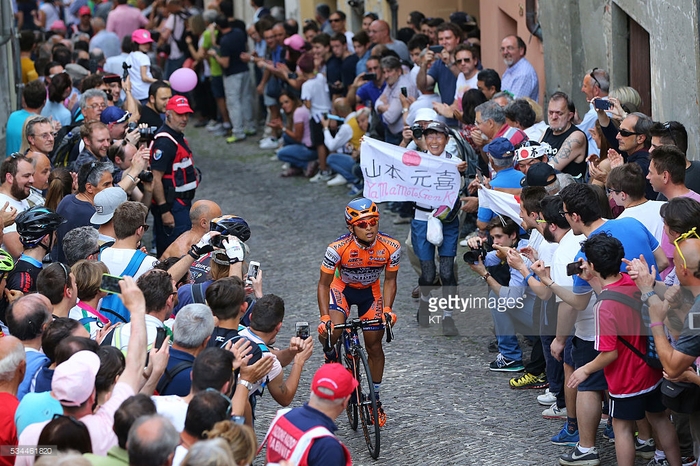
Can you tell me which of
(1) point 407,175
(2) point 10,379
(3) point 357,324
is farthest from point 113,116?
(2) point 10,379

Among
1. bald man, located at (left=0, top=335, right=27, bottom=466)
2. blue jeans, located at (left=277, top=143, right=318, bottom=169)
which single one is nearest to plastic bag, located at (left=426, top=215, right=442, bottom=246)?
bald man, located at (left=0, top=335, right=27, bottom=466)

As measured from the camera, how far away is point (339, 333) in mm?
8422

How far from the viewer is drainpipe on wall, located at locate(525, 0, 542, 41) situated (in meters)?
14.6

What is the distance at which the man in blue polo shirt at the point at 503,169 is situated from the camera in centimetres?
967

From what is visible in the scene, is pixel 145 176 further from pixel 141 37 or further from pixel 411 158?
pixel 141 37

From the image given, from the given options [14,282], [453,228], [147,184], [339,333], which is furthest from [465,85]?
[14,282]

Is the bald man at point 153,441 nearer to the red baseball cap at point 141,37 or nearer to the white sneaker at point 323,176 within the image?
the red baseball cap at point 141,37

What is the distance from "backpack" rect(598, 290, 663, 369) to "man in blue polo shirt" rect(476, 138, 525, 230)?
9.30ft

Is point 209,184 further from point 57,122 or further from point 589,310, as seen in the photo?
point 589,310

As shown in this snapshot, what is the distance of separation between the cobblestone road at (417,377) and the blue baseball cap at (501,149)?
1878 millimetres

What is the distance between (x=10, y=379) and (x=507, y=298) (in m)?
4.86

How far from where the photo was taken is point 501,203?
369 inches

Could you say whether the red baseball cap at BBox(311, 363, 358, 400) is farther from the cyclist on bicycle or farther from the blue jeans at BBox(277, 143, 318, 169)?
the blue jeans at BBox(277, 143, 318, 169)

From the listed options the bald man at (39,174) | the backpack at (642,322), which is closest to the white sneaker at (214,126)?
the bald man at (39,174)
